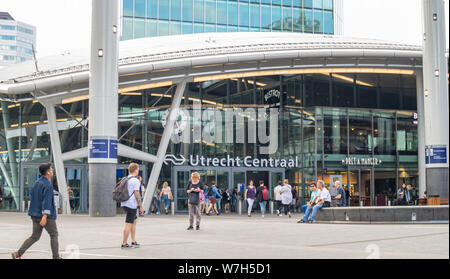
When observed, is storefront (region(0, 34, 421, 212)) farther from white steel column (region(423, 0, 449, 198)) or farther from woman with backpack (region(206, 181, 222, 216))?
white steel column (region(423, 0, 449, 198))

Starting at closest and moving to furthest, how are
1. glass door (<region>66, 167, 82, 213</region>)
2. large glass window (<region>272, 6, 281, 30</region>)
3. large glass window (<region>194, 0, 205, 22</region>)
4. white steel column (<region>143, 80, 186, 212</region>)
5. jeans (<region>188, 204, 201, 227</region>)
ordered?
1. jeans (<region>188, 204, 201, 227</region>)
2. white steel column (<region>143, 80, 186, 212</region>)
3. glass door (<region>66, 167, 82, 213</region>)
4. large glass window (<region>194, 0, 205, 22</region>)
5. large glass window (<region>272, 6, 281, 30</region>)

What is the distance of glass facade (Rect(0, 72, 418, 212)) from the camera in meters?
29.8

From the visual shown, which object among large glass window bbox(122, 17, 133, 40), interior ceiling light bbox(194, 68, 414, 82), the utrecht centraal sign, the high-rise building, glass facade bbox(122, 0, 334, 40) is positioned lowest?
the utrecht centraal sign

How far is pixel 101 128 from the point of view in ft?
70.7

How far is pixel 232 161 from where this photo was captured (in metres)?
32.2

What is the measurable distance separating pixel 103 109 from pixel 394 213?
10976mm

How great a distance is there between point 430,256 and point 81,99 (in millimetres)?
22505

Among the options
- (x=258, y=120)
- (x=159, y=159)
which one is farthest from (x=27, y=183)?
(x=258, y=120)

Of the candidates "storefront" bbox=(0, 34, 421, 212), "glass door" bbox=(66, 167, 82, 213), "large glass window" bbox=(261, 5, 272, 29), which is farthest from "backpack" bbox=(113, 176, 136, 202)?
"large glass window" bbox=(261, 5, 272, 29)

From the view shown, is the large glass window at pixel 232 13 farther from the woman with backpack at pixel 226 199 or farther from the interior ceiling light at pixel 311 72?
the woman with backpack at pixel 226 199

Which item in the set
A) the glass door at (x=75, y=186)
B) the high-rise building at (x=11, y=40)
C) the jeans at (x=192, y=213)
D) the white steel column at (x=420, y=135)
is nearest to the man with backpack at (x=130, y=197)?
the jeans at (x=192, y=213)

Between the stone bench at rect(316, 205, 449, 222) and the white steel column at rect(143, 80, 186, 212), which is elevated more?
the white steel column at rect(143, 80, 186, 212)

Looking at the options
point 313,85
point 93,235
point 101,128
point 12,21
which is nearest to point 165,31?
point 313,85

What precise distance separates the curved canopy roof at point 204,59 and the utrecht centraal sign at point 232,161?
16.9 ft
